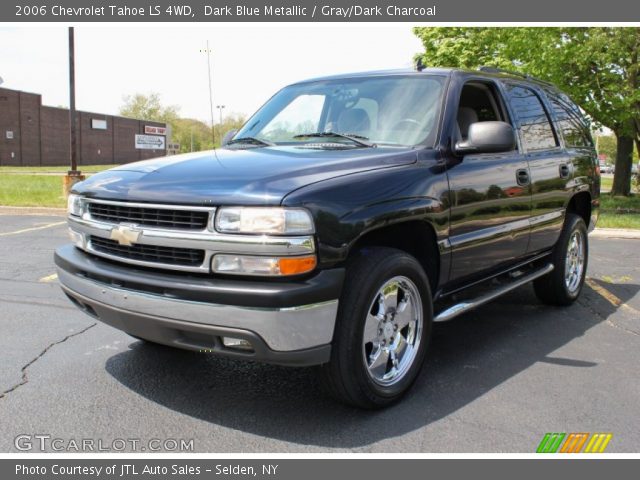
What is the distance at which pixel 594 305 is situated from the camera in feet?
19.4

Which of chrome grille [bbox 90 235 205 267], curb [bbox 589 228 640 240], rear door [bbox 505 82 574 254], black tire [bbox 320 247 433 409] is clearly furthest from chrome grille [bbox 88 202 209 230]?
curb [bbox 589 228 640 240]

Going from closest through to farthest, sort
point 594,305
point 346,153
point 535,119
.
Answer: point 346,153
point 535,119
point 594,305

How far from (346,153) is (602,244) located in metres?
7.81

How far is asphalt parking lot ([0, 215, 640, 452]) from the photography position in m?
3.12

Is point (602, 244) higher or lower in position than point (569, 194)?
lower

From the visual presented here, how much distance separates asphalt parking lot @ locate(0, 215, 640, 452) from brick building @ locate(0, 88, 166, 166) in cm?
4266

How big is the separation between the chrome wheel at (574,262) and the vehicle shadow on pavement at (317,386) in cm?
69

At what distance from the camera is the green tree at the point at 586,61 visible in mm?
14531

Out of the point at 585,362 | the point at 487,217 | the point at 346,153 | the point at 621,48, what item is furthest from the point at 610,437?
the point at 621,48

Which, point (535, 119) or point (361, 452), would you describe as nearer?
point (361, 452)

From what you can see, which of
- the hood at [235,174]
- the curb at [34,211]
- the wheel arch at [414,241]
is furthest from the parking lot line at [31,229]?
the wheel arch at [414,241]

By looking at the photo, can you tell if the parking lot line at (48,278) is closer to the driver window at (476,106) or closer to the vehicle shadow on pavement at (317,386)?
the vehicle shadow on pavement at (317,386)

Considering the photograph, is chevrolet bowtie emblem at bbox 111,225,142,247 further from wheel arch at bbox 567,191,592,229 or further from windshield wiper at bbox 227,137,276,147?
wheel arch at bbox 567,191,592,229
